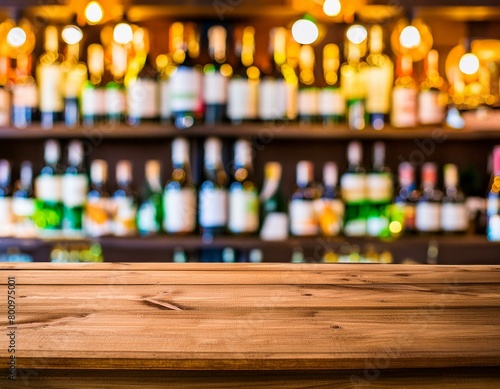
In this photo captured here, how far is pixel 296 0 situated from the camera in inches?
70.5

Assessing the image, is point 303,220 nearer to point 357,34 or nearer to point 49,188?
point 357,34

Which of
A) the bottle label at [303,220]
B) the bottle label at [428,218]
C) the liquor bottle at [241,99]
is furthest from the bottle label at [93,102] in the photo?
the bottle label at [428,218]

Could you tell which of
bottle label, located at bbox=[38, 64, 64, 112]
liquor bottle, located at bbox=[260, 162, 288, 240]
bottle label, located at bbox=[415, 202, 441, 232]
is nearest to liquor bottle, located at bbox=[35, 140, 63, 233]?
bottle label, located at bbox=[38, 64, 64, 112]

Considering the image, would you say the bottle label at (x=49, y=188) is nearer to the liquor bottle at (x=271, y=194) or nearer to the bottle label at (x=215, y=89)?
the bottle label at (x=215, y=89)

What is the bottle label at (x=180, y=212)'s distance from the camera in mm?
1753

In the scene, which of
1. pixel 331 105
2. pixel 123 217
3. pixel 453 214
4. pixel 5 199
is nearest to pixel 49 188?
pixel 5 199

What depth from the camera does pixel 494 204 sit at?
195 cm

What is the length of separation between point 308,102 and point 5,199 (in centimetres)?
96

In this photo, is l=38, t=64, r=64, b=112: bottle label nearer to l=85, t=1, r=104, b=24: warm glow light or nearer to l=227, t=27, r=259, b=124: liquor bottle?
l=85, t=1, r=104, b=24: warm glow light

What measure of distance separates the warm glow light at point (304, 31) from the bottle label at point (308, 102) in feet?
0.52

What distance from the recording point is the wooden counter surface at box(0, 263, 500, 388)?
0.59 meters

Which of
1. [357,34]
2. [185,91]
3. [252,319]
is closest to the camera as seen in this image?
[252,319]

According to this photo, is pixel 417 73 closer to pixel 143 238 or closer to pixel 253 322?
pixel 143 238

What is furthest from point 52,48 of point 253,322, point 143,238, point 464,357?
point 464,357
